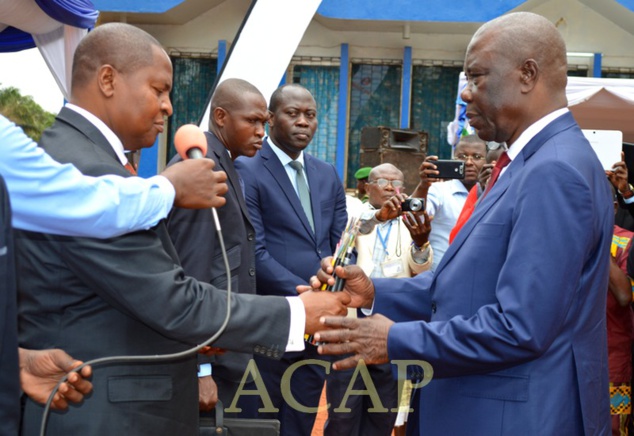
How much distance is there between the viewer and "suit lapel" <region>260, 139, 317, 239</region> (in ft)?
16.4

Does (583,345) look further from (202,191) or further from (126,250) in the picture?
(126,250)

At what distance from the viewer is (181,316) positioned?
8.19ft

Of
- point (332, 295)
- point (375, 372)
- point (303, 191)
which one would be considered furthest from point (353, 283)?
point (375, 372)

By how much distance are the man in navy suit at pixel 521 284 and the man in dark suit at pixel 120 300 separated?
0.44 metres

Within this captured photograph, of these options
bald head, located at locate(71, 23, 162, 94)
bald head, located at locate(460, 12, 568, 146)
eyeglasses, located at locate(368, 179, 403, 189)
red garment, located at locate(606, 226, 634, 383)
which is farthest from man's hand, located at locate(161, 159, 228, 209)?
red garment, located at locate(606, 226, 634, 383)

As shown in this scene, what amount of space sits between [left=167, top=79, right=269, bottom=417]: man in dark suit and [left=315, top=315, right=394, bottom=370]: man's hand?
1054 millimetres

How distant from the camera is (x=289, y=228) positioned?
495cm

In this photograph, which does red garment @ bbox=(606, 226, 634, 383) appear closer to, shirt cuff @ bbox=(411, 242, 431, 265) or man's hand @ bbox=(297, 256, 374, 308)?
shirt cuff @ bbox=(411, 242, 431, 265)

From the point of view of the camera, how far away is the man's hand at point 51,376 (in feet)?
7.57

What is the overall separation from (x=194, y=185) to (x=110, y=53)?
0.65 m

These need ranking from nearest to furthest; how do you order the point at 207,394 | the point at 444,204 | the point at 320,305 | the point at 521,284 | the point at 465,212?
the point at 521,284, the point at 320,305, the point at 207,394, the point at 465,212, the point at 444,204

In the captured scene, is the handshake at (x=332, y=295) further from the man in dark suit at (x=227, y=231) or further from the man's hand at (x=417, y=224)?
the man's hand at (x=417, y=224)

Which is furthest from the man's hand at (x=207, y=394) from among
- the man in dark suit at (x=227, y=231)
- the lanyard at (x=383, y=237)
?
the lanyard at (x=383, y=237)

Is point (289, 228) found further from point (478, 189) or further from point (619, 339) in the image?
point (619, 339)
